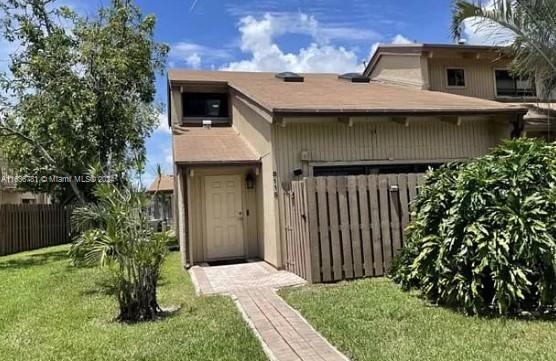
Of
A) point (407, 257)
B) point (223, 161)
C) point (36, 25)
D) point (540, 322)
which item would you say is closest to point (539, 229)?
point (540, 322)

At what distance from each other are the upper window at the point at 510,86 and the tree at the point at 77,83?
1347 cm

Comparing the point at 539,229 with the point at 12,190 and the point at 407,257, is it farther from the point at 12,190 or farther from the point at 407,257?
the point at 12,190

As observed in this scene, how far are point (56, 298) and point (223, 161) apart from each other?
16.6 feet

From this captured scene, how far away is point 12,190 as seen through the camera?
31031 millimetres

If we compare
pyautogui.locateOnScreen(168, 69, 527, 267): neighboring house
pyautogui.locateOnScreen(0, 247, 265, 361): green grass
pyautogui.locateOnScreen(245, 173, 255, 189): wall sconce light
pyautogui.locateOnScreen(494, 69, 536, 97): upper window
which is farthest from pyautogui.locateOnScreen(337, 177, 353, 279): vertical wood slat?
pyautogui.locateOnScreen(494, 69, 536, 97): upper window

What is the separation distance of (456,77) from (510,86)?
2.27 m

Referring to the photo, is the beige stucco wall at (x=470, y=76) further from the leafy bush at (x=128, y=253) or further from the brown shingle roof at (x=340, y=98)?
the leafy bush at (x=128, y=253)

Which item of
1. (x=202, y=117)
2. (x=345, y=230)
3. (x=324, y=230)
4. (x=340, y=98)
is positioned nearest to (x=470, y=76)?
(x=340, y=98)

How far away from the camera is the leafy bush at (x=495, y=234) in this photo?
20.0 ft

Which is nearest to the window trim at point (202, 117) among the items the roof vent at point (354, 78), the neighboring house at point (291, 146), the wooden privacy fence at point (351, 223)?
the neighboring house at point (291, 146)

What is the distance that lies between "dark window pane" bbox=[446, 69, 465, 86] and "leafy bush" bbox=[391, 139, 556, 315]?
1085 centimetres

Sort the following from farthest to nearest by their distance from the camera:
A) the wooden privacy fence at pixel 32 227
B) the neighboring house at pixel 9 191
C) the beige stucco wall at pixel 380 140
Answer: the neighboring house at pixel 9 191, the wooden privacy fence at pixel 32 227, the beige stucco wall at pixel 380 140

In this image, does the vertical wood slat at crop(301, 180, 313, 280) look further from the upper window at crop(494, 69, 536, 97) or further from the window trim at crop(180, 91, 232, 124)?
the upper window at crop(494, 69, 536, 97)

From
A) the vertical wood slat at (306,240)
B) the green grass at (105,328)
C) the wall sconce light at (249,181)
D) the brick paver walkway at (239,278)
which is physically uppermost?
the wall sconce light at (249,181)
